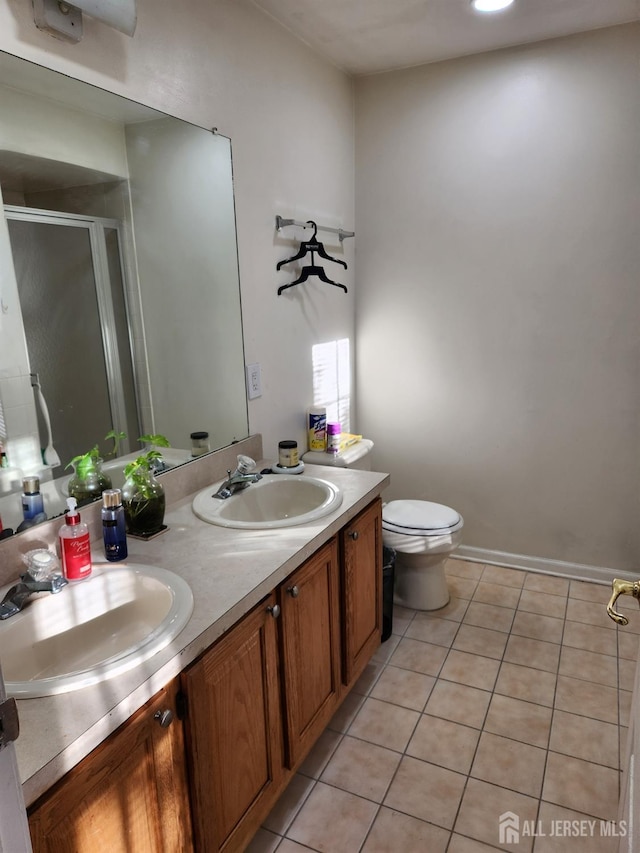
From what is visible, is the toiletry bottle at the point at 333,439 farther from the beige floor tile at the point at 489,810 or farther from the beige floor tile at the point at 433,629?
the beige floor tile at the point at 489,810

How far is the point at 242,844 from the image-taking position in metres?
1.41

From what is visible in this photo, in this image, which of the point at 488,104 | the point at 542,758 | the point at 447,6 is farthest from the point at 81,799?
the point at 488,104

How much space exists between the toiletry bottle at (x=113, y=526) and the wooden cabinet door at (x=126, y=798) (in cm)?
46

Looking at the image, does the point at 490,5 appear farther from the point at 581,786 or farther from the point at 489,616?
the point at 581,786

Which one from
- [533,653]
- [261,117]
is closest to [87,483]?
[261,117]

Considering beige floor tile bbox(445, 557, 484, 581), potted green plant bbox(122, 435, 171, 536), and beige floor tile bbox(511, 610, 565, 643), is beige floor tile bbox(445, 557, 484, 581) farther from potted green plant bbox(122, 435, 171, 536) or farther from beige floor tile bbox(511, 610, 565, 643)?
potted green plant bbox(122, 435, 171, 536)

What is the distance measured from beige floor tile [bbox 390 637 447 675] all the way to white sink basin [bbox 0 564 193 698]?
52.2 inches

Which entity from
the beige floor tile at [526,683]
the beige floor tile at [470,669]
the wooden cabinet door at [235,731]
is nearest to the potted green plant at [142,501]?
the wooden cabinet door at [235,731]

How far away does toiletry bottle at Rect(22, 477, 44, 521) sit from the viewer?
57.3 inches

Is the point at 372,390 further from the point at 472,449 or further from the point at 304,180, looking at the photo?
the point at 304,180

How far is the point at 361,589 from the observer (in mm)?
2039

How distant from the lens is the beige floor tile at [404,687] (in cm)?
213

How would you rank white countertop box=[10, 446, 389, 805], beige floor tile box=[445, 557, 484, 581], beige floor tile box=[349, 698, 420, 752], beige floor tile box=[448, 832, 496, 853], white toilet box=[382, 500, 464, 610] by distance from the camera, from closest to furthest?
white countertop box=[10, 446, 389, 805] < beige floor tile box=[448, 832, 496, 853] < beige floor tile box=[349, 698, 420, 752] < white toilet box=[382, 500, 464, 610] < beige floor tile box=[445, 557, 484, 581]

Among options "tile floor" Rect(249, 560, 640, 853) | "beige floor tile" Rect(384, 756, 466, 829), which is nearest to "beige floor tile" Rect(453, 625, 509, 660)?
"tile floor" Rect(249, 560, 640, 853)
